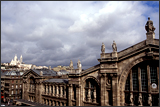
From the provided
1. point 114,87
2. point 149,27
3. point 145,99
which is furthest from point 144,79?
point 149,27

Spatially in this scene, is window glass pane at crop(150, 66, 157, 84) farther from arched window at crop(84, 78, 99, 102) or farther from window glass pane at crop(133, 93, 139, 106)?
arched window at crop(84, 78, 99, 102)

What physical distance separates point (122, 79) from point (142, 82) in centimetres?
367

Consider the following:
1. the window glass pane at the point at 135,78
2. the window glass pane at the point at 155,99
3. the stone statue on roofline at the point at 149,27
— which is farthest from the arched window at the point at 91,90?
Answer: the stone statue on roofline at the point at 149,27

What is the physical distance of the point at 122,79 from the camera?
29953mm

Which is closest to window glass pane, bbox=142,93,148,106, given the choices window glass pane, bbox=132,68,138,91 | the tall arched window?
window glass pane, bbox=132,68,138,91

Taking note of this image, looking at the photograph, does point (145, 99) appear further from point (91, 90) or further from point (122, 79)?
point (91, 90)

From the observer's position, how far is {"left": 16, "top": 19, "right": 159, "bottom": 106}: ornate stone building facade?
27.5 m

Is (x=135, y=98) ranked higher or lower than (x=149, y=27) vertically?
lower

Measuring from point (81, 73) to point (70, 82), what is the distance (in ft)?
13.5

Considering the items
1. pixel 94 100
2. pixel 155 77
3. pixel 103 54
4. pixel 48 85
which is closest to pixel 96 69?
pixel 103 54

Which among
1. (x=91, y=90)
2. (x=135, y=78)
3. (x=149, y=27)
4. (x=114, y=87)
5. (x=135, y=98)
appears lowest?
(x=135, y=98)

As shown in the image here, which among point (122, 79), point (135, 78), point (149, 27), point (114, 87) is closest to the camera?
point (149, 27)

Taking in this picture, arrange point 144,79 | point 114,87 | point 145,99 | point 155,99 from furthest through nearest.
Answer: point 114,87 < point 144,79 < point 145,99 < point 155,99

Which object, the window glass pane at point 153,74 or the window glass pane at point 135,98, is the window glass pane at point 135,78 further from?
the window glass pane at point 153,74
